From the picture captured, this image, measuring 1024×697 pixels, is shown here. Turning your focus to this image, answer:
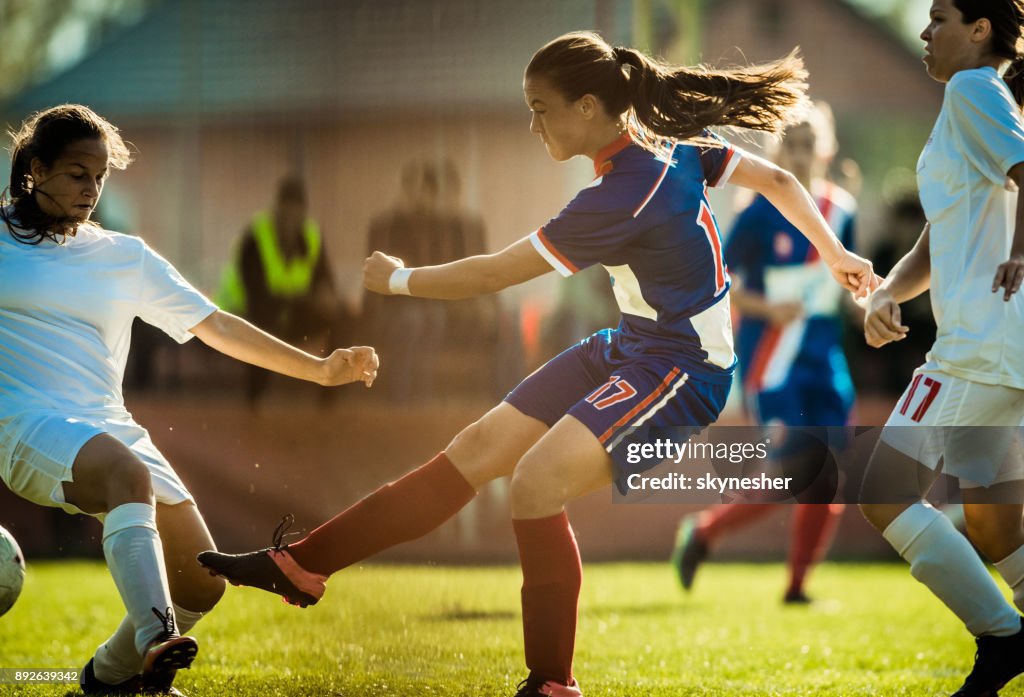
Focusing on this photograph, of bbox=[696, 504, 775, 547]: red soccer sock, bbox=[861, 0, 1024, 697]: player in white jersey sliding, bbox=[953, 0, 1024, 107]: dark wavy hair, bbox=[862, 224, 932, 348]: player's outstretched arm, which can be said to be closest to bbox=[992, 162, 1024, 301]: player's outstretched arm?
bbox=[861, 0, 1024, 697]: player in white jersey sliding

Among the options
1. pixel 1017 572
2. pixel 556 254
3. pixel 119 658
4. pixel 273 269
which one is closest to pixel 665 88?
pixel 556 254

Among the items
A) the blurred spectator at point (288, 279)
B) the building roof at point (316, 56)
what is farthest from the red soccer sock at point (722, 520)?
the building roof at point (316, 56)

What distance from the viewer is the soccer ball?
2.87m

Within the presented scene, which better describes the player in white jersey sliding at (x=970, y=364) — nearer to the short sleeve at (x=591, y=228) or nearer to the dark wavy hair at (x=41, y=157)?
the short sleeve at (x=591, y=228)

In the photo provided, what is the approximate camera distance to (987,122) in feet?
8.63

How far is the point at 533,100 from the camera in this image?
2908 mm

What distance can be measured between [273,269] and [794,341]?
245 centimetres

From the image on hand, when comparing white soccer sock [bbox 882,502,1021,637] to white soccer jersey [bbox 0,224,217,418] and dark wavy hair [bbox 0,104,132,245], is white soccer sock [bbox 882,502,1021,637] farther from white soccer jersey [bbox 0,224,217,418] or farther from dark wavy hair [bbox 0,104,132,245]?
dark wavy hair [bbox 0,104,132,245]

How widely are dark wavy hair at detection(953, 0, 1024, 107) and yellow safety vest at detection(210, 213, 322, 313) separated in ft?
7.36

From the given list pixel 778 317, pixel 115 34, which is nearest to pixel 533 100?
pixel 115 34

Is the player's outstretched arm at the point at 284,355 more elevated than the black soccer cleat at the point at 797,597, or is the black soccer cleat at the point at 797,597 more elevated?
the player's outstretched arm at the point at 284,355

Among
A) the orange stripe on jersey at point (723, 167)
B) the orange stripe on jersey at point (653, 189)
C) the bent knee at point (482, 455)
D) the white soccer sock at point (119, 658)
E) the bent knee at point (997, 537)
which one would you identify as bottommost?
the white soccer sock at point (119, 658)

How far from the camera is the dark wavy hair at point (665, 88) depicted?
289cm

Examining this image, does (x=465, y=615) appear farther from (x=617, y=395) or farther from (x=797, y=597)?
(x=797, y=597)
